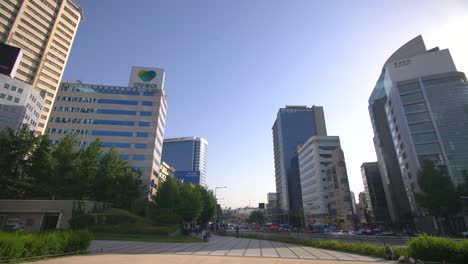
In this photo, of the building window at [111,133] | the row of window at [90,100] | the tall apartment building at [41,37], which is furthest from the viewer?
the tall apartment building at [41,37]

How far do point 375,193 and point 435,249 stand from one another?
285ft

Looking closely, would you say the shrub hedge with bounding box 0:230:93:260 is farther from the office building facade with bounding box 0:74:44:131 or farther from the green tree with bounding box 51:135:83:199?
the office building facade with bounding box 0:74:44:131

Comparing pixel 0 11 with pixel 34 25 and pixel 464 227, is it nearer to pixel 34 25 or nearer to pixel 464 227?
pixel 34 25

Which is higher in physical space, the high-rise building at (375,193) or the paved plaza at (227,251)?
the high-rise building at (375,193)

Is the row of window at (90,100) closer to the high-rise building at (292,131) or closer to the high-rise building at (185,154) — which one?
the high-rise building at (292,131)

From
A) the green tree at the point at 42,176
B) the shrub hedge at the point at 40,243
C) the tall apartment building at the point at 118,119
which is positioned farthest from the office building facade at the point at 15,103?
the shrub hedge at the point at 40,243

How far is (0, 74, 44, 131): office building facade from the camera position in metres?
67.8

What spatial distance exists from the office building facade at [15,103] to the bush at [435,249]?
3271 inches

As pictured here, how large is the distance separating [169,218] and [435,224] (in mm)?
57719

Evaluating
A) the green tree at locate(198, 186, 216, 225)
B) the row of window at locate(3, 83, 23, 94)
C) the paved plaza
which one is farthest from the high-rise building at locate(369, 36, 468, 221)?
the row of window at locate(3, 83, 23, 94)

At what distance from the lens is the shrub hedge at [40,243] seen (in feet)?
38.7

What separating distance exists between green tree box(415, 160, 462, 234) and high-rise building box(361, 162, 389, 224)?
46281 mm

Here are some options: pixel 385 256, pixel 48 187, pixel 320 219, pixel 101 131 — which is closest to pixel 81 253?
pixel 385 256

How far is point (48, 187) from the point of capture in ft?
121
